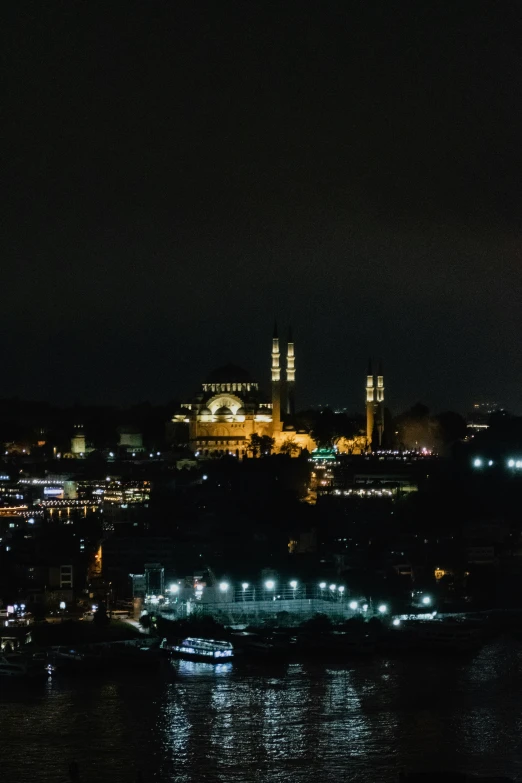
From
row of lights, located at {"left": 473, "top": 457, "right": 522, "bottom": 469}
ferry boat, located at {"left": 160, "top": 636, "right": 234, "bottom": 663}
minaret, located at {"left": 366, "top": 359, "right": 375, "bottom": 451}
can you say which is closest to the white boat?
ferry boat, located at {"left": 160, "top": 636, "right": 234, "bottom": 663}

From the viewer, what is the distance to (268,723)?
12.1 m

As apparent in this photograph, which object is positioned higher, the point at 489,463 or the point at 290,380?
the point at 290,380

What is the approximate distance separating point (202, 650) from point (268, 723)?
9.18 feet

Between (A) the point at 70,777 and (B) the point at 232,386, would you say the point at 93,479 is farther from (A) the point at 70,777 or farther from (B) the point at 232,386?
(A) the point at 70,777

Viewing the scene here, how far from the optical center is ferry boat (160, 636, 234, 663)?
48.3 ft

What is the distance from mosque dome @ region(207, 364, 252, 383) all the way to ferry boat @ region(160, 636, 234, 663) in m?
18.5

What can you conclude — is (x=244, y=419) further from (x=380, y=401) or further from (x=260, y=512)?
(x=260, y=512)

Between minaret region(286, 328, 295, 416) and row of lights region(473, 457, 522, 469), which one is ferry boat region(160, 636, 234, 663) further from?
minaret region(286, 328, 295, 416)

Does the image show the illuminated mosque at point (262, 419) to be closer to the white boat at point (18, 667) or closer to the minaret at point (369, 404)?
the minaret at point (369, 404)

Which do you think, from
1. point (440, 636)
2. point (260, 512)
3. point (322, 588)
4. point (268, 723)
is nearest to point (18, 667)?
point (268, 723)

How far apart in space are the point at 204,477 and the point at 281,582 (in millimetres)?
9022

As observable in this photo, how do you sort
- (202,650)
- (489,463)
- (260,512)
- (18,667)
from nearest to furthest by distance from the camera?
A: (18,667) < (202,650) < (260,512) < (489,463)

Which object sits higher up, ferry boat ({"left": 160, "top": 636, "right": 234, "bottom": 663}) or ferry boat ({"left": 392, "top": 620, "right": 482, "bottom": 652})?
ferry boat ({"left": 392, "top": 620, "right": 482, "bottom": 652})

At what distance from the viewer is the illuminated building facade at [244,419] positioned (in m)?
30.4
